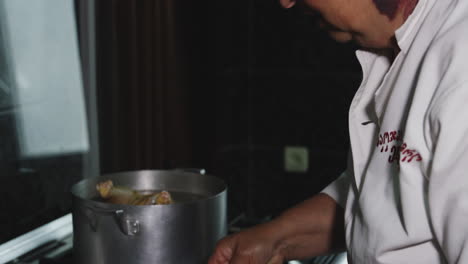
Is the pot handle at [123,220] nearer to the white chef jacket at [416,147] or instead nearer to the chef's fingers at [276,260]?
the chef's fingers at [276,260]

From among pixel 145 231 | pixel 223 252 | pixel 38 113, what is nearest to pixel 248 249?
pixel 223 252

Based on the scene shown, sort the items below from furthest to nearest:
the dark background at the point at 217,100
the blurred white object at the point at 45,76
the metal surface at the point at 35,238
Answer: the dark background at the point at 217,100 → the blurred white object at the point at 45,76 → the metal surface at the point at 35,238

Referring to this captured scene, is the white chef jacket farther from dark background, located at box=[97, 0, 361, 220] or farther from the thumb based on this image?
dark background, located at box=[97, 0, 361, 220]

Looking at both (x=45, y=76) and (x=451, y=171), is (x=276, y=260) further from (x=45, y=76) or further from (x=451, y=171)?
(x=45, y=76)

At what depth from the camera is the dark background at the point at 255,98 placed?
196 cm

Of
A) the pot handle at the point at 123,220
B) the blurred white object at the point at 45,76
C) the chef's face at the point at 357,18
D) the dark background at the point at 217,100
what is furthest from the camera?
the dark background at the point at 217,100

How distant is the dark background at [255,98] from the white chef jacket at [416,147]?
985 mm

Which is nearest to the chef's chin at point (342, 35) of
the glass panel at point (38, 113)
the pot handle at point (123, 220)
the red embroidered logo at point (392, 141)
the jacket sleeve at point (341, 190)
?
the red embroidered logo at point (392, 141)

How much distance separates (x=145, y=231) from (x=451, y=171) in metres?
0.48

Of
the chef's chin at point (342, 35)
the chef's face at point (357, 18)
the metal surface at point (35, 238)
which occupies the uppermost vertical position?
the chef's face at point (357, 18)

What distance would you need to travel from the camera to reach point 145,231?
37.8 inches

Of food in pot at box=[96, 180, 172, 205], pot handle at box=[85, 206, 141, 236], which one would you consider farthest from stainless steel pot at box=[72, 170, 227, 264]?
food in pot at box=[96, 180, 172, 205]

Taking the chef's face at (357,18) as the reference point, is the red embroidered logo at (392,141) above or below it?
below

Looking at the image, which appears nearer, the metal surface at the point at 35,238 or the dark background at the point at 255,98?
the metal surface at the point at 35,238
